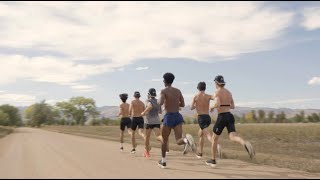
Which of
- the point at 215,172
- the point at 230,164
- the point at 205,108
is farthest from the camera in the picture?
the point at 205,108

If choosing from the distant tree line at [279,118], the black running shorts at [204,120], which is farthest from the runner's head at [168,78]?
the distant tree line at [279,118]

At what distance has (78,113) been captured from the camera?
15888cm

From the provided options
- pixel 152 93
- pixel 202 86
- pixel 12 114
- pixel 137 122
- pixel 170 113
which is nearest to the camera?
pixel 170 113

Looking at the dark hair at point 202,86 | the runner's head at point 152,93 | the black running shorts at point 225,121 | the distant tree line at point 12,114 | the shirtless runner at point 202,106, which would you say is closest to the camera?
the black running shorts at point 225,121

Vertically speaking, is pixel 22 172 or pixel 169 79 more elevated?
pixel 169 79

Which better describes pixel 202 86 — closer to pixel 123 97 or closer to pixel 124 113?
pixel 124 113

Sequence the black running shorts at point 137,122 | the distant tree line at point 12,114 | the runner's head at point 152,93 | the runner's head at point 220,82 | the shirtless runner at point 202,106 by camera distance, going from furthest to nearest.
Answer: the distant tree line at point 12,114
the black running shorts at point 137,122
the runner's head at point 152,93
the shirtless runner at point 202,106
the runner's head at point 220,82

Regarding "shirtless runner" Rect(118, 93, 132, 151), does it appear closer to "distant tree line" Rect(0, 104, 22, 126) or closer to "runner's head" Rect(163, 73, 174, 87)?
"runner's head" Rect(163, 73, 174, 87)

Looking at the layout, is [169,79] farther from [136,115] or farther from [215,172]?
[136,115]

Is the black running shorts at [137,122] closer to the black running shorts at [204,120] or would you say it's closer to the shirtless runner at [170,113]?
the black running shorts at [204,120]

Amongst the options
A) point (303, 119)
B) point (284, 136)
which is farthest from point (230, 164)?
point (303, 119)

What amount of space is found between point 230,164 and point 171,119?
6.71ft

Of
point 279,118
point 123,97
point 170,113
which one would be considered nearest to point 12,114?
point 279,118

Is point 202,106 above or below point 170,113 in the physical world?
above
